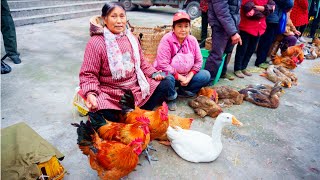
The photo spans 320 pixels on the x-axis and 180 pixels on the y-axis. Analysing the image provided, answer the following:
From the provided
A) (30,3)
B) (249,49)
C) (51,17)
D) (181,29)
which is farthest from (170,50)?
(30,3)

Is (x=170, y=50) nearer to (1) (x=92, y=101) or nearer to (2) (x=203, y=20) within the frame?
(1) (x=92, y=101)

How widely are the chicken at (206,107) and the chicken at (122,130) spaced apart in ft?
4.12

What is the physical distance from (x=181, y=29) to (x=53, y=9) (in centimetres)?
670

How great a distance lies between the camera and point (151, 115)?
244 centimetres

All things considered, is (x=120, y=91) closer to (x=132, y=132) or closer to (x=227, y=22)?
(x=132, y=132)

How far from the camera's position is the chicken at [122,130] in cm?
219

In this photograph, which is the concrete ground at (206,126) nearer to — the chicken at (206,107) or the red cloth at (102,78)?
the chicken at (206,107)

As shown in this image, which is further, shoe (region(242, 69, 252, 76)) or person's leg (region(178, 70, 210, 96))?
shoe (region(242, 69, 252, 76))

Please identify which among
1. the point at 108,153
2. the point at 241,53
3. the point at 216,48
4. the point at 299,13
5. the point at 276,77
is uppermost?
the point at 299,13

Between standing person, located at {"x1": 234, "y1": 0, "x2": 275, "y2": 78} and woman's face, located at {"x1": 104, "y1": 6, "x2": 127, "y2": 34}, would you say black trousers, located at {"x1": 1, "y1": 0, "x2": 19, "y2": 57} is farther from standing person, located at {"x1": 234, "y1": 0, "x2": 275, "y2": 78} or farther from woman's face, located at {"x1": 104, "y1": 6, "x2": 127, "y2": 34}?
standing person, located at {"x1": 234, "y1": 0, "x2": 275, "y2": 78}

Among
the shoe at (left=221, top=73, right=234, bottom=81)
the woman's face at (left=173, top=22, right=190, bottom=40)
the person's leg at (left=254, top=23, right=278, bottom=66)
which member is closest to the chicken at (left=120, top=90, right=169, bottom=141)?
the woman's face at (left=173, top=22, right=190, bottom=40)

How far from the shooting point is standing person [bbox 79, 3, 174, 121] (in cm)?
238

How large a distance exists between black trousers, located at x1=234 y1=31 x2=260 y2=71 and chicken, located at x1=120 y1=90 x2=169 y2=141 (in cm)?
288

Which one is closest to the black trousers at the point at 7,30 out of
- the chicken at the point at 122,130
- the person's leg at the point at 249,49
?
the chicken at the point at 122,130
